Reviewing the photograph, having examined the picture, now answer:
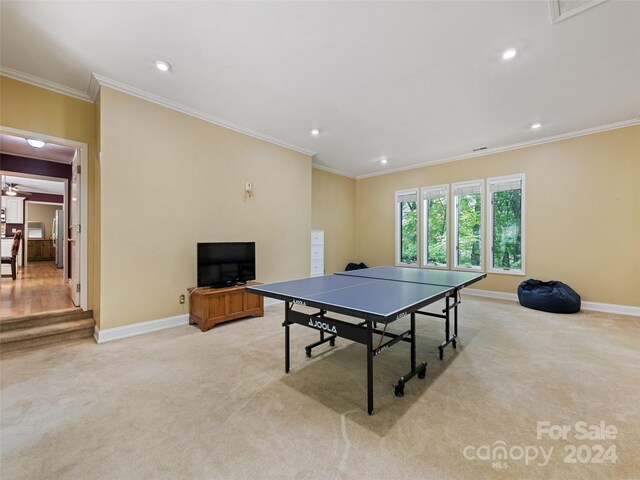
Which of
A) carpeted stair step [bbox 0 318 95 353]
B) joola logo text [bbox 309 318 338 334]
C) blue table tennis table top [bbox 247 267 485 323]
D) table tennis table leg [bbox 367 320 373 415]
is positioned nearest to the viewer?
blue table tennis table top [bbox 247 267 485 323]

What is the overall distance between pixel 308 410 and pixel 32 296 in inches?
196

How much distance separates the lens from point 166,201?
367 centimetres

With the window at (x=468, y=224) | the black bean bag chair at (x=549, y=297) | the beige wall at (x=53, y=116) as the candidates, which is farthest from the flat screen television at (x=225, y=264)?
the black bean bag chair at (x=549, y=297)

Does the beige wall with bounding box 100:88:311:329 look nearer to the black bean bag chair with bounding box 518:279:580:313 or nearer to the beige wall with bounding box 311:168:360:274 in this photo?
the beige wall with bounding box 311:168:360:274

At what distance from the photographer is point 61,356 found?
111 inches

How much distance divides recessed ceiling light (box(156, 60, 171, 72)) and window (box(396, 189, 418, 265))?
550cm

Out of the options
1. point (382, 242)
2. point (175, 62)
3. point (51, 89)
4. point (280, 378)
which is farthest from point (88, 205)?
point (382, 242)

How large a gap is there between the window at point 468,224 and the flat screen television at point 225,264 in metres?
4.52

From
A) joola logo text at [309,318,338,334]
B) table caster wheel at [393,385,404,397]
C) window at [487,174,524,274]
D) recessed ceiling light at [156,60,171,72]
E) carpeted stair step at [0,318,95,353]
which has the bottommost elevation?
table caster wheel at [393,385,404,397]

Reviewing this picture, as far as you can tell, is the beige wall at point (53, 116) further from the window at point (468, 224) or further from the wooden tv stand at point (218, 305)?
the window at point (468, 224)

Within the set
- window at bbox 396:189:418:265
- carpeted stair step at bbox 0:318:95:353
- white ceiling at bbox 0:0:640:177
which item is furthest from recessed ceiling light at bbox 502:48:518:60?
carpeted stair step at bbox 0:318:95:353

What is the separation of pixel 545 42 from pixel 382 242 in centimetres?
518

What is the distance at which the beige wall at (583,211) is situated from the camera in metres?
4.27

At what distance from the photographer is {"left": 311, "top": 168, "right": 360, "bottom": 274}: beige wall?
682 centimetres
